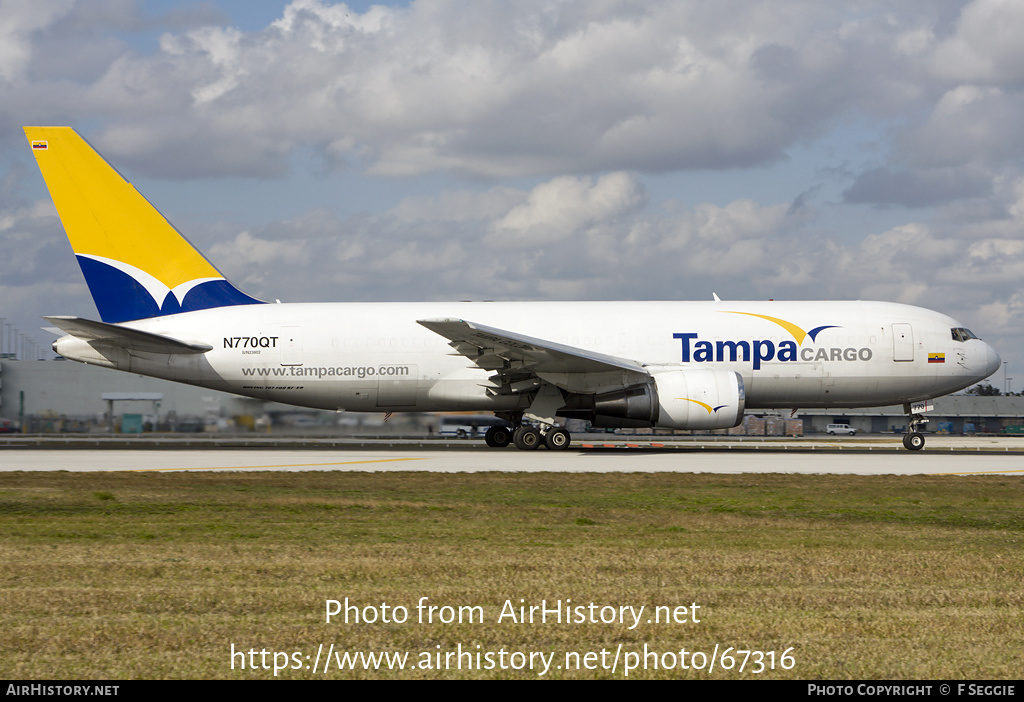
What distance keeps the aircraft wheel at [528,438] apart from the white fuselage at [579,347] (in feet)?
2.91

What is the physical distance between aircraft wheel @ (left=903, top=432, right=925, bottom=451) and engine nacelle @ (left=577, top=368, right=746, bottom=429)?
6936 millimetres

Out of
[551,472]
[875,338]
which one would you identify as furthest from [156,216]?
[875,338]

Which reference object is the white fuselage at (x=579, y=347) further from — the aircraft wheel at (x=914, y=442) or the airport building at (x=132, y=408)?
the airport building at (x=132, y=408)

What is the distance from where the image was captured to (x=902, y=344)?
27484mm

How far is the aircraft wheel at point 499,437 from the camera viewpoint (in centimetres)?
2928

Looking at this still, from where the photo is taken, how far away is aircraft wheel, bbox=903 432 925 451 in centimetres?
2869

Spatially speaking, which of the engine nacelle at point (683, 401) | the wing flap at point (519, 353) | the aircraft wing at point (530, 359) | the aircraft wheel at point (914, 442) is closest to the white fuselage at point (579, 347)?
the aircraft wing at point (530, 359)

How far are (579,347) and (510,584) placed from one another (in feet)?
65.3

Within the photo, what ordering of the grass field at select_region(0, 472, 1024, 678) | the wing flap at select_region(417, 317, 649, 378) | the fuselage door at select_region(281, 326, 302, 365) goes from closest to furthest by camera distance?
the grass field at select_region(0, 472, 1024, 678), the wing flap at select_region(417, 317, 649, 378), the fuselage door at select_region(281, 326, 302, 365)

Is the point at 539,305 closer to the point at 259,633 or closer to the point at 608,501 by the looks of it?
the point at 608,501

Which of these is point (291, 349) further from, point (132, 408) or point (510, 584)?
point (510, 584)

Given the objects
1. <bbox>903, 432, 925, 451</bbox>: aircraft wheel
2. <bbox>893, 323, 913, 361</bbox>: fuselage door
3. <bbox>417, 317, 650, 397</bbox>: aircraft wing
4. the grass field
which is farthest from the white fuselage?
the grass field

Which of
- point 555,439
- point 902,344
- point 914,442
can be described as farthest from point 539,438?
point 914,442

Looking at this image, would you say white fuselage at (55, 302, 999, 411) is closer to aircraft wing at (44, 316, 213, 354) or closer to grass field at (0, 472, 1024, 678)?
aircraft wing at (44, 316, 213, 354)
